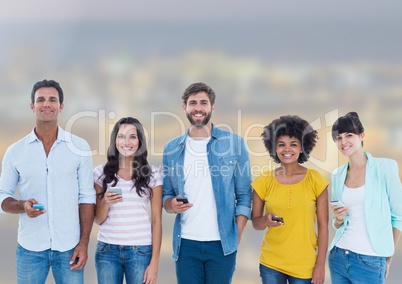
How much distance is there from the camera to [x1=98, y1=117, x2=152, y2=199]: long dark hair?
9.31 ft

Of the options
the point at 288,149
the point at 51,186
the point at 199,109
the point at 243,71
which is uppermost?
the point at 243,71

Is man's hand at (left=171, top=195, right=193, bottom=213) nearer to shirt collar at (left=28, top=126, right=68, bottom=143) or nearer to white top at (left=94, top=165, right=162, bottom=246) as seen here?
white top at (left=94, top=165, right=162, bottom=246)

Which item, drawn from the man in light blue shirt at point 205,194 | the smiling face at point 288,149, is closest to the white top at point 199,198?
the man in light blue shirt at point 205,194

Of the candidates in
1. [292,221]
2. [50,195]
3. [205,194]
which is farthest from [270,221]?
[50,195]

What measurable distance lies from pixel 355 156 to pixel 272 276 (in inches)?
34.1

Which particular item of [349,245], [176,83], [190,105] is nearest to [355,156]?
[349,245]

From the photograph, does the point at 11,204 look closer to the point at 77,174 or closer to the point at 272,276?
the point at 77,174

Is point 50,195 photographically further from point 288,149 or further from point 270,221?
point 288,149

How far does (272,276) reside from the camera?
2.73 metres

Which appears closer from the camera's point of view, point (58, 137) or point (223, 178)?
point (58, 137)

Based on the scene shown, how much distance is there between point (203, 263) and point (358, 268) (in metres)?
0.90

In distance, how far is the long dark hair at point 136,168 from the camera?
112 inches

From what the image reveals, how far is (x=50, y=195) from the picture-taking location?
270cm

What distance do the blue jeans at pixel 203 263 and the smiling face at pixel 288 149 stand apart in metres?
0.65
